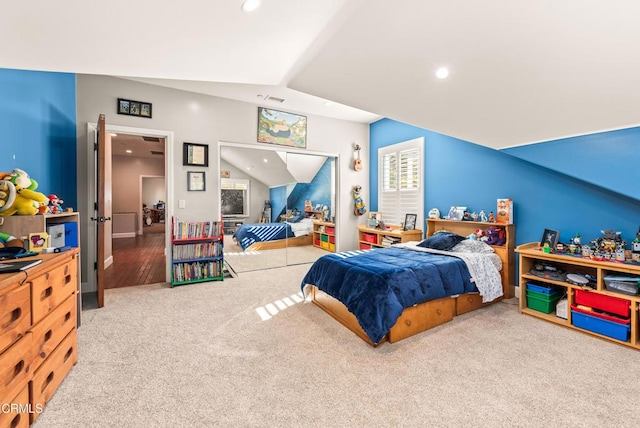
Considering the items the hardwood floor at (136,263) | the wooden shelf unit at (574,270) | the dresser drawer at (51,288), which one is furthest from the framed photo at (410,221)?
the dresser drawer at (51,288)

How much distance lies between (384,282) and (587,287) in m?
1.89

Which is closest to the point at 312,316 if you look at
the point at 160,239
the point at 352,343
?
the point at 352,343

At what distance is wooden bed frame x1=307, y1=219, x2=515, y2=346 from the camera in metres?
2.39

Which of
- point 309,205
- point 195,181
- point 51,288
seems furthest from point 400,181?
point 51,288

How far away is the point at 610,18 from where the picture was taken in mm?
1459

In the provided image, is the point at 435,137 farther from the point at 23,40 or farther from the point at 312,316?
the point at 23,40

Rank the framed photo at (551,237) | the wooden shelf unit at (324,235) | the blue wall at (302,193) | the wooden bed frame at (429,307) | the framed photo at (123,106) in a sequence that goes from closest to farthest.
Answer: the wooden bed frame at (429,307) < the framed photo at (551,237) < the framed photo at (123,106) < the blue wall at (302,193) < the wooden shelf unit at (324,235)

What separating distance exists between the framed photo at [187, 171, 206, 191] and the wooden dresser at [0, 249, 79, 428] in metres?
2.37

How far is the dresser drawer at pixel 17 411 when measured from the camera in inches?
46.1

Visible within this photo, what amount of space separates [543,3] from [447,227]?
10.4ft

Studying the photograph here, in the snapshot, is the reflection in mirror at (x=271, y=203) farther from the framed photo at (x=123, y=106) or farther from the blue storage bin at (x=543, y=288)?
the blue storage bin at (x=543, y=288)

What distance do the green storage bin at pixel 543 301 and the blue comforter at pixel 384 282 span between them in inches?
25.8

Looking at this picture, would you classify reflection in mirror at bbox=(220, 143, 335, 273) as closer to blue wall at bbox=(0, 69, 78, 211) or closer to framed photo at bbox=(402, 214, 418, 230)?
framed photo at bbox=(402, 214, 418, 230)

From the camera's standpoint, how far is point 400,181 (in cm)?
504
